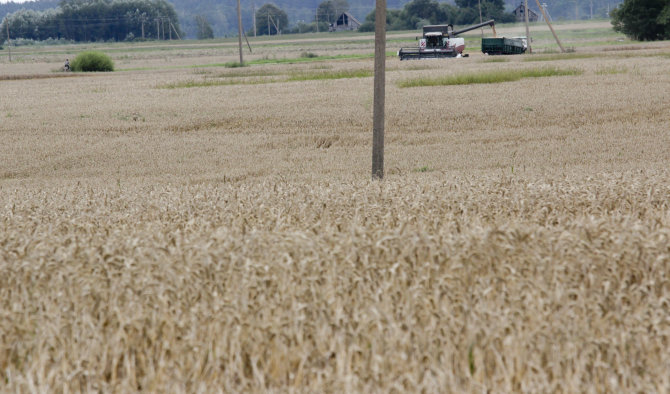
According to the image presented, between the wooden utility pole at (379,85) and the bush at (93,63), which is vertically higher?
the bush at (93,63)

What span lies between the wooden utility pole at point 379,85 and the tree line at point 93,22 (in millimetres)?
151997

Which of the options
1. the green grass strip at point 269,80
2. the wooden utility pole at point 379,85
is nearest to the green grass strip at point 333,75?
the green grass strip at point 269,80

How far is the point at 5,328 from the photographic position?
4.52 m

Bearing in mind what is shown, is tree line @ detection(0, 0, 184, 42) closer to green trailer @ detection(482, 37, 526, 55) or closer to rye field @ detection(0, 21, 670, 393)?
green trailer @ detection(482, 37, 526, 55)

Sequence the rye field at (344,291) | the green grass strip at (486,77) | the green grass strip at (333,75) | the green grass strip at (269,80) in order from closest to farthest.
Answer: the rye field at (344,291)
the green grass strip at (486,77)
the green grass strip at (269,80)
the green grass strip at (333,75)

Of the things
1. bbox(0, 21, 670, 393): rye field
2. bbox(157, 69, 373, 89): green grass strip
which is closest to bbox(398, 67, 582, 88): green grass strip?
bbox(157, 69, 373, 89): green grass strip

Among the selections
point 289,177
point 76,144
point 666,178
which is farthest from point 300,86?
point 666,178

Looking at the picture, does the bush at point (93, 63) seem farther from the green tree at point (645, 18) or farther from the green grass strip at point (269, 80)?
the green tree at point (645, 18)

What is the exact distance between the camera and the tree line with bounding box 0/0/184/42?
16025 cm

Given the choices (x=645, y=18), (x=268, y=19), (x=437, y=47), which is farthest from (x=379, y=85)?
(x=268, y=19)

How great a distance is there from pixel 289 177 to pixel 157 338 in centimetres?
965

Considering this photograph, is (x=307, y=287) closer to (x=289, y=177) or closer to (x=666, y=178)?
(x=666, y=178)

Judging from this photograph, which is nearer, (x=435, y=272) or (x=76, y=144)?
(x=435, y=272)

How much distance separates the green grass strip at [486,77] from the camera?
1181 inches
